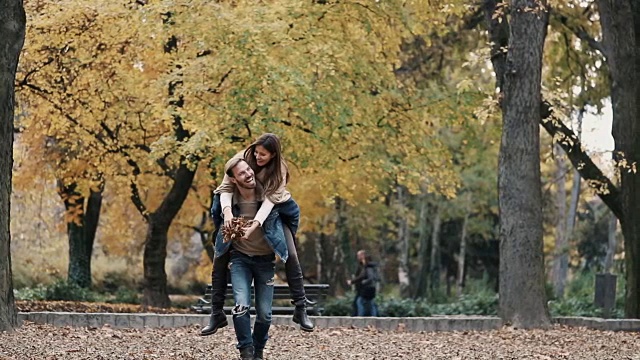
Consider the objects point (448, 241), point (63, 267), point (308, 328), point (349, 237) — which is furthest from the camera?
point (448, 241)

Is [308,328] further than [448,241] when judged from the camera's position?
No

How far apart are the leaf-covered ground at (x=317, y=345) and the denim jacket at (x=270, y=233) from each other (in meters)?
1.98

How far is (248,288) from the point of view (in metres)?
10.2

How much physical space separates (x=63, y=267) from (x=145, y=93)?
16.7m

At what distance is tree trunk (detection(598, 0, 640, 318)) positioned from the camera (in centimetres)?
2139

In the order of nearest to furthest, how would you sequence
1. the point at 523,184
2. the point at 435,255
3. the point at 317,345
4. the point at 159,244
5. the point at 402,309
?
the point at 317,345 < the point at 523,184 < the point at 159,244 < the point at 402,309 < the point at 435,255

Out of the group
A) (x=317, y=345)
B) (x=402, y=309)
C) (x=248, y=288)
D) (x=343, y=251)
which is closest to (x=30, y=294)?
(x=402, y=309)

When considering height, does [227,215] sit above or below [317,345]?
above

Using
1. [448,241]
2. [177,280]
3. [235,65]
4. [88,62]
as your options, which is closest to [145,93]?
[88,62]

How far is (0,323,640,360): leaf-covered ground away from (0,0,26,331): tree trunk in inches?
15.7

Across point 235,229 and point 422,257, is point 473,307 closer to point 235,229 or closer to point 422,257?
point 422,257

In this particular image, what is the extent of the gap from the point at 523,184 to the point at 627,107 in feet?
11.1

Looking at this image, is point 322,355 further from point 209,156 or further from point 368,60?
point 368,60

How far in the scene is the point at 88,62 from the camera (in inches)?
928
